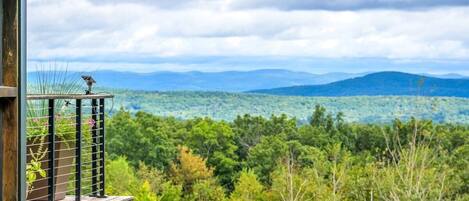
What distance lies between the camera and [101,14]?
243 feet

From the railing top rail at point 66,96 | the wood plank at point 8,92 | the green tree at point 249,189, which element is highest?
the wood plank at point 8,92

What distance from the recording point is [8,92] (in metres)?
2.35

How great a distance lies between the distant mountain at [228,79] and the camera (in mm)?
68938

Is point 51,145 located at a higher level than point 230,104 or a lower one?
higher

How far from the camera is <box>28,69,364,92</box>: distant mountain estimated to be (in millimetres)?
68938

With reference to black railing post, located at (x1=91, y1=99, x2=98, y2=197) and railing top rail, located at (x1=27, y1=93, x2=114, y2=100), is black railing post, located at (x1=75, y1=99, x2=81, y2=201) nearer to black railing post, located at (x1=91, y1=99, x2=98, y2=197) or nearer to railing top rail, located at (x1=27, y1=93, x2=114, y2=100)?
railing top rail, located at (x1=27, y1=93, x2=114, y2=100)

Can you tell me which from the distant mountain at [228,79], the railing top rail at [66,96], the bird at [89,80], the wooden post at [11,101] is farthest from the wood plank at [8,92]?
the distant mountain at [228,79]

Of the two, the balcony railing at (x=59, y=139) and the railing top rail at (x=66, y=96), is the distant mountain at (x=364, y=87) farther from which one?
the railing top rail at (x=66, y=96)

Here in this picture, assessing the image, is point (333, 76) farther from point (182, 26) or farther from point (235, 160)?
point (235, 160)

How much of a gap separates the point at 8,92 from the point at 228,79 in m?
79.4

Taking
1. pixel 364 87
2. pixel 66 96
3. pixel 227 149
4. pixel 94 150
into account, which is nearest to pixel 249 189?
pixel 227 149

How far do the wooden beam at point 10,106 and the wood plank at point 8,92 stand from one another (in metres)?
0.02

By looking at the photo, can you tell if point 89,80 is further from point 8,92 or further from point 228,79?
point 228,79

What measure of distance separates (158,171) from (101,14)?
35258 mm
